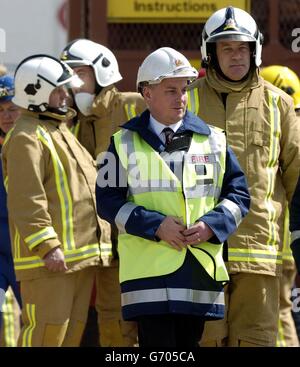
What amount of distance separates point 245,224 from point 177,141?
0.88 m

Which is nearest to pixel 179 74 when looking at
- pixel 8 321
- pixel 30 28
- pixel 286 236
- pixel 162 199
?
pixel 162 199

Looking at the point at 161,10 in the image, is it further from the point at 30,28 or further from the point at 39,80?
the point at 39,80

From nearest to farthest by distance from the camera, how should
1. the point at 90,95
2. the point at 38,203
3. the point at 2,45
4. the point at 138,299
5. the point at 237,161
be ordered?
the point at 138,299
the point at 237,161
the point at 38,203
the point at 90,95
the point at 2,45

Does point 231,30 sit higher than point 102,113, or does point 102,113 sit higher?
point 231,30

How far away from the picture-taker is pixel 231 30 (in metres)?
6.77

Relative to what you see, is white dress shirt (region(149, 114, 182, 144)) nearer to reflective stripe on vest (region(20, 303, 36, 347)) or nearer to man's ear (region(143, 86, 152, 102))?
man's ear (region(143, 86, 152, 102))

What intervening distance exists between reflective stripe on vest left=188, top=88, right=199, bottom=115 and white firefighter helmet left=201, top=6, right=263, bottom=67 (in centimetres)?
18

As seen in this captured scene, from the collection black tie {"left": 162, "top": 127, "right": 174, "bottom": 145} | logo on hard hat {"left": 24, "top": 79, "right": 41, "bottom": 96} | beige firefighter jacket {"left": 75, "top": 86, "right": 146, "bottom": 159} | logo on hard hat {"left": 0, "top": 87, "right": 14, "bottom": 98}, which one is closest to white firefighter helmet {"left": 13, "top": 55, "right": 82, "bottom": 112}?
logo on hard hat {"left": 24, "top": 79, "right": 41, "bottom": 96}

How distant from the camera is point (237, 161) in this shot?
633 centimetres

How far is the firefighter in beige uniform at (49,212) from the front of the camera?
22.3 feet

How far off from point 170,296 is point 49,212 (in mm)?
1259
